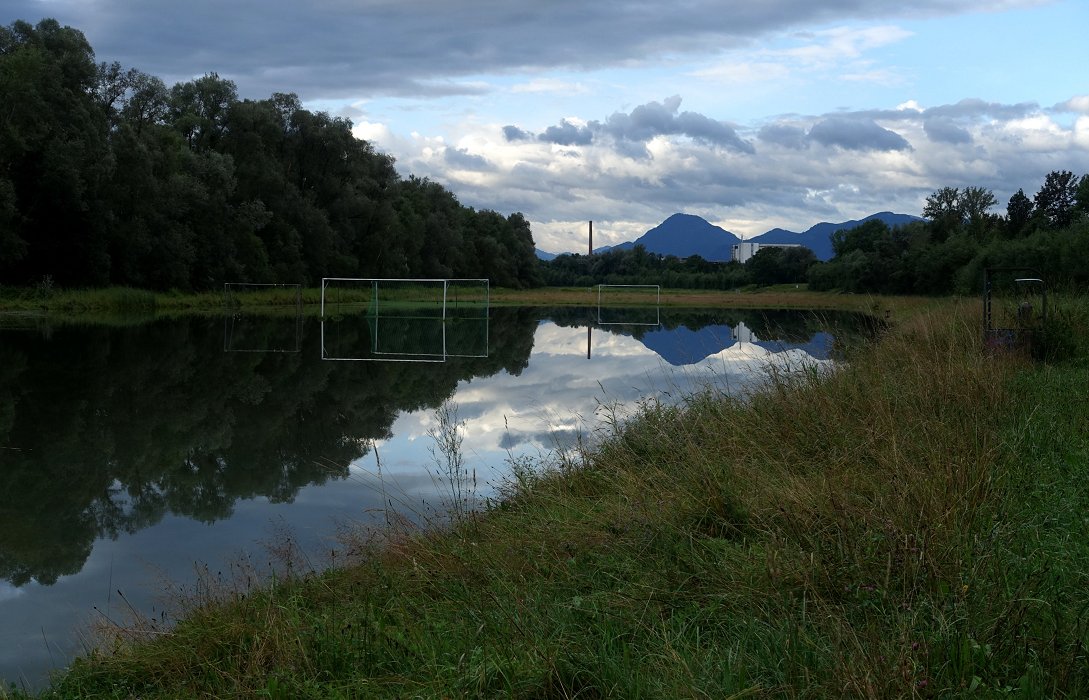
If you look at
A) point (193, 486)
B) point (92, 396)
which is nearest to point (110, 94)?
point (92, 396)

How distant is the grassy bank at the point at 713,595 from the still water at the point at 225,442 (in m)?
1.29

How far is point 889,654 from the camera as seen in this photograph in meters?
3.45

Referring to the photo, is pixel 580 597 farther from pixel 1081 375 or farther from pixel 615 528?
pixel 1081 375

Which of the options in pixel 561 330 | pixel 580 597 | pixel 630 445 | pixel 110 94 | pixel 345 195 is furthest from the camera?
pixel 345 195

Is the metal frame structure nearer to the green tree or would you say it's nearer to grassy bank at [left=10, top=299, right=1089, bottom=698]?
grassy bank at [left=10, top=299, right=1089, bottom=698]

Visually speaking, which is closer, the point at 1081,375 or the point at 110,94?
the point at 1081,375

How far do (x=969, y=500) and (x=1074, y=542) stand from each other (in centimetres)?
63

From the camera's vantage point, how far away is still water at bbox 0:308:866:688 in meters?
7.17

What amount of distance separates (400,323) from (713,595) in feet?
139

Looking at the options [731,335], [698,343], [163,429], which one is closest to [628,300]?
[731,335]

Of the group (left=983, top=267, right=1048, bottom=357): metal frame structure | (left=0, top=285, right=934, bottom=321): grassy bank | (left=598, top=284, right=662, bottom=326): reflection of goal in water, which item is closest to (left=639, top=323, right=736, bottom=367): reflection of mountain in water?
(left=0, top=285, right=934, bottom=321): grassy bank

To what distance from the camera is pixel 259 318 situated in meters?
46.1

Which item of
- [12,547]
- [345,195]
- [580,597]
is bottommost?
[12,547]

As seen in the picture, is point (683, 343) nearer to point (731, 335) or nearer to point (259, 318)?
point (731, 335)
